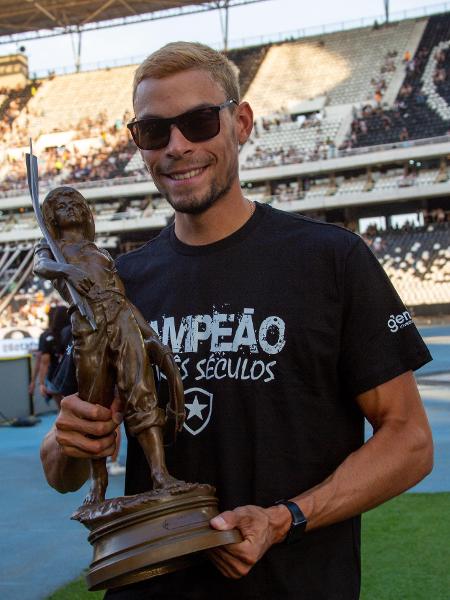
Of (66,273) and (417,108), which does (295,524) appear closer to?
(66,273)

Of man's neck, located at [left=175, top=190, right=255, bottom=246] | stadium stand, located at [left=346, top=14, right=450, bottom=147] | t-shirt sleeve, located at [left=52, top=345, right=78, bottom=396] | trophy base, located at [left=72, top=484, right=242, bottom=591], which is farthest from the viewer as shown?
stadium stand, located at [left=346, top=14, right=450, bottom=147]

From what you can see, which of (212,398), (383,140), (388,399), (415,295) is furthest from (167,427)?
(383,140)

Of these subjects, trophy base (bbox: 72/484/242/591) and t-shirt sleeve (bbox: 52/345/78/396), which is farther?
t-shirt sleeve (bbox: 52/345/78/396)

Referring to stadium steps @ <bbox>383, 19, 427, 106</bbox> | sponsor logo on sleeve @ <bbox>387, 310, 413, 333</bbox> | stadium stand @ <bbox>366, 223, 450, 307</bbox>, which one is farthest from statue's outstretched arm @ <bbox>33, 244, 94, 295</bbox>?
stadium steps @ <bbox>383, 19, 427, 106</bbox>

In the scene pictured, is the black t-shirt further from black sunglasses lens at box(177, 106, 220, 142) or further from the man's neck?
black sunglasses lens at box(177, 106, 220, 142)

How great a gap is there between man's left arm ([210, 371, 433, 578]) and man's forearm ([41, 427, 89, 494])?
60 cm

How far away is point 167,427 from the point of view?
2.05 metres

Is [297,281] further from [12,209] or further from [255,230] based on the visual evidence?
[12,209]

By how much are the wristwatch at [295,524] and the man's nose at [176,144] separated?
0.91 meters

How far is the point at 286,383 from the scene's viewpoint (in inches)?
80.4

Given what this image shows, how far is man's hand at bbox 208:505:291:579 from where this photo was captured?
1.71 m

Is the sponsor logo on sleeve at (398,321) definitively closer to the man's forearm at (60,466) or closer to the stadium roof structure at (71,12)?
the man's forearm at (60,466)

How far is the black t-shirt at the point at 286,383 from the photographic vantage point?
6.64 feet

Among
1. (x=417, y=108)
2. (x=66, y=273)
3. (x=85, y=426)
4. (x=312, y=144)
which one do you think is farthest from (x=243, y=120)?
(x=312, y=144)
